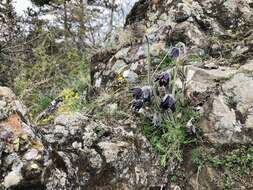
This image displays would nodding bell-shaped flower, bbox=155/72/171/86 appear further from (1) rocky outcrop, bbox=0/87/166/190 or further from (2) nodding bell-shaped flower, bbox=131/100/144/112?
(1) rocky outcrop, bbox=0/87/166/190

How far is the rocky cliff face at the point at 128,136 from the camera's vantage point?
2.47 meters

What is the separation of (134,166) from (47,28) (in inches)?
378

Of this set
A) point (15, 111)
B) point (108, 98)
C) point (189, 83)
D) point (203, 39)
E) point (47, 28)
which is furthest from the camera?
point (47, 28)

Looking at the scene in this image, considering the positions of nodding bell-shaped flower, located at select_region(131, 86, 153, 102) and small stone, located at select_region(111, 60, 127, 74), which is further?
small stone, located at select_region(111, 60, 127, 74)

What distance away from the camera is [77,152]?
2.71 m

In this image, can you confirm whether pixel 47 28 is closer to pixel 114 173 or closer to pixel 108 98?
pixel 108 98

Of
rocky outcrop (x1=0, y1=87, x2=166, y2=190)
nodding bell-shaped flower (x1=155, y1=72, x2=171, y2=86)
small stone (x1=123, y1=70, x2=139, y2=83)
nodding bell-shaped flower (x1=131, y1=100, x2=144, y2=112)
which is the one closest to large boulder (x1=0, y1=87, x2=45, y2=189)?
rocky outcrop (x1=0, y1=87, x2=166, y2=190)

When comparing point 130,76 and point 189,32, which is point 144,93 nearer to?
point 130,76

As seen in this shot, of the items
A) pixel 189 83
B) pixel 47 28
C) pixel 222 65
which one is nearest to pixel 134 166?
pixel 189 83

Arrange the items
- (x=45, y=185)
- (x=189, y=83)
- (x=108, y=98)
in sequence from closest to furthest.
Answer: (x=45, y=185) → (x=189, y=83) → (x=108, y=98)

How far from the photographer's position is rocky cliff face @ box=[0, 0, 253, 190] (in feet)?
8.11

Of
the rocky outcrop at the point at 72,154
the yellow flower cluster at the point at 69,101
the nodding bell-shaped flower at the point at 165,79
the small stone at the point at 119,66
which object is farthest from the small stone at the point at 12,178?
the small stone at the point at 119,66

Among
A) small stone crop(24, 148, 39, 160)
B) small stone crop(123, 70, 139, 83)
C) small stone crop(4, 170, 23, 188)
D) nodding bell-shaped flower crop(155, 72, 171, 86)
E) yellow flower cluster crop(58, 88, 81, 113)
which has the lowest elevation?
yellow flower cluster crop(58, 88, 81, 113)

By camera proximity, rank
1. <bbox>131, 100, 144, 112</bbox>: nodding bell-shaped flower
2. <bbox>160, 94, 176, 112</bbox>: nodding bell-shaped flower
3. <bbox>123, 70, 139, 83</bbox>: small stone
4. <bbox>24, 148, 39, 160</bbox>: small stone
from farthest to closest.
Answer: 1. <bbox>123, 70, 139, 83</bbox>: small stone
2. <bbox>131, 100, 144, 112</bbox>: nodding bell-shaped flower
3. <bbox>160, 94, 176, 112</bbox>: nodding bell-shaped flower
4. <bbox>24, 148, 39, 160</bbox>: small stone
